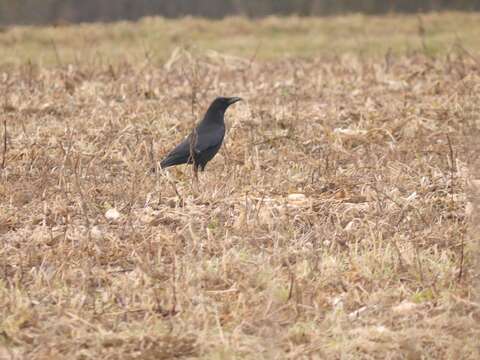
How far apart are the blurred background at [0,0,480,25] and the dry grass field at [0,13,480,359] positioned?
11024 mm

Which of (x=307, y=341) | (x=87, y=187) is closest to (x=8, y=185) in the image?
(x=87, y=187)

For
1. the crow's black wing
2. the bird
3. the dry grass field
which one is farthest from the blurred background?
the crow's black wing

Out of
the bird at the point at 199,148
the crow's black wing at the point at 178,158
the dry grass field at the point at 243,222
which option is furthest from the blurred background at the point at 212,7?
the crow's black wing at the point at 178,158

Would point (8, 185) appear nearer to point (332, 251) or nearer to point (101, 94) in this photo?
point (332, 251)

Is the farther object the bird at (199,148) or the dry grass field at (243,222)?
the bird at (199,148)

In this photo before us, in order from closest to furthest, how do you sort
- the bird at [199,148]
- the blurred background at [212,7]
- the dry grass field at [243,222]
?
the dry grass field at [243,222] → the bird at [199,148] → the blurred background at [212,7]

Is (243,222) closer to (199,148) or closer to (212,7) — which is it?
(199,148)

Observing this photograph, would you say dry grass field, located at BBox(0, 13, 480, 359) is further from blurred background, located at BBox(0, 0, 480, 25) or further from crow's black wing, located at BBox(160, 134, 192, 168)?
blurred background, located at BBox(0, 0, 480, 25)

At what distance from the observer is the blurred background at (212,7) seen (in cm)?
2342

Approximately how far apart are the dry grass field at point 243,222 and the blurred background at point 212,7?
11.0 metres

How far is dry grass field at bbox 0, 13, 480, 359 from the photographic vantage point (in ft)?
16.3

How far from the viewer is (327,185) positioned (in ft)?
25.0

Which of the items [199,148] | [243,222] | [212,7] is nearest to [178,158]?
[199,148]

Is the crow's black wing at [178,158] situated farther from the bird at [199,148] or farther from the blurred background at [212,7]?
the blurred background at [212,7]
